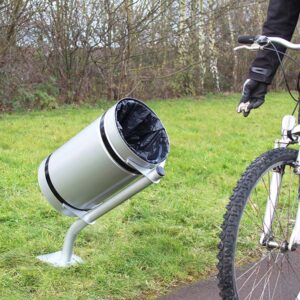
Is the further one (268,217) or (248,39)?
(268,217)

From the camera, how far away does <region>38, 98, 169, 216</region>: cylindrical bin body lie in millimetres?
2826

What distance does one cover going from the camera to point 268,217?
97.3 inches

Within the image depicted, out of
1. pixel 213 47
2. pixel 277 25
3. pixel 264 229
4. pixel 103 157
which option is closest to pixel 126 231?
pixel 103 157

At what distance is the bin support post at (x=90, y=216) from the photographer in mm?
2933

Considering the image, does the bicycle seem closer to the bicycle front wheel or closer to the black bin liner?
the bicycle front wheel

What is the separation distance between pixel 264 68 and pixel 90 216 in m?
1.36

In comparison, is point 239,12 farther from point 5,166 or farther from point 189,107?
point 5,166

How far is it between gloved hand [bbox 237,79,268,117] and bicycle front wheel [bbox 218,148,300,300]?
0.32m

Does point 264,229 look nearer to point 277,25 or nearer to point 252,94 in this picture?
point 252,94

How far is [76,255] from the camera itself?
11.0 feet

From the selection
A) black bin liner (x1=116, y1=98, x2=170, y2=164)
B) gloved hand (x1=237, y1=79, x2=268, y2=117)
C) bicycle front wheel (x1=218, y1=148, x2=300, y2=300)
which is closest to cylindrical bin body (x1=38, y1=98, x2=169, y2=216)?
black bin liner (x1=116, y1=98, x2=170, y2=164)

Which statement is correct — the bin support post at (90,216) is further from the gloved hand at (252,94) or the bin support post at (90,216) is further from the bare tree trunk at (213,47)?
the bare tree trunk at (213,47)

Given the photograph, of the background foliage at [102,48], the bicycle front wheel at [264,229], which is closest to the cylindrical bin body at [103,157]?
the bicycle front wheel at [264,229]

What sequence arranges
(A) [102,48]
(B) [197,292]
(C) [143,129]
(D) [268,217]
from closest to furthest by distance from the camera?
(D) [268,217], (B) [197,292], (C) [143,129], (A) [102,48]
